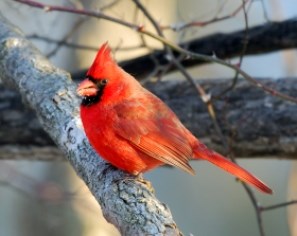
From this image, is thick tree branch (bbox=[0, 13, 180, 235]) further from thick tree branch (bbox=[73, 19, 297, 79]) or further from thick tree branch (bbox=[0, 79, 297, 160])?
thick tree branch (bbox=[73, 19, 297, 79])

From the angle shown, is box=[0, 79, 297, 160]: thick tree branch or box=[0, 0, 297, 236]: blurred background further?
box=[0, 0, 297, 236]: blurred background

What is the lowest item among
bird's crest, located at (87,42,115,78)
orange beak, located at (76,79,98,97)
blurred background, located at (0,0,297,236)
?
blurred background, located at (0,0,297,236)

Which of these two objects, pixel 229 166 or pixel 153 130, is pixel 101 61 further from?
pixel 229 166

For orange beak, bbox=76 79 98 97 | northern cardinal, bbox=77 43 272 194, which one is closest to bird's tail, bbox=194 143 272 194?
northern cardinal, bbox=77 43 272 194

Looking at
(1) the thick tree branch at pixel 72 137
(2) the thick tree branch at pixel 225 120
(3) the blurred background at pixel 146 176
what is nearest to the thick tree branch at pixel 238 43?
(3) the blurred background at pixel 146 176

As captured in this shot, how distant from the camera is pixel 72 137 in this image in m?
3.05

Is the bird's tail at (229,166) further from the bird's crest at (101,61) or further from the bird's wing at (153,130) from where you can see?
the bird's crest at (101,61)

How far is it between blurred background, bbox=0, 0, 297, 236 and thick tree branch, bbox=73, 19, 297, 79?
111 mm

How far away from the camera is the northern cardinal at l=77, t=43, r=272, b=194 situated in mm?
3023

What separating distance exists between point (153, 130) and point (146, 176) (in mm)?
4995

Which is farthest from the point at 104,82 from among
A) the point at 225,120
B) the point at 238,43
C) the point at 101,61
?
the point at 238,43

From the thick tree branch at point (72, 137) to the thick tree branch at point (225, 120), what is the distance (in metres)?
0.36

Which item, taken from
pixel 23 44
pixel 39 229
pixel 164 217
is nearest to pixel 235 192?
pixel 39 229

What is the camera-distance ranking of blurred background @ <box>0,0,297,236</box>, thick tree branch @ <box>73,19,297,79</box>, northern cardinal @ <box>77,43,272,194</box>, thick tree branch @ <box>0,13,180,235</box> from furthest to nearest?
blurred background @ <box>0,0,297,236</box> → thick tree branch @ <box>73,19,297,79</box> → northern cardinal @ <box>77,43,272,194</box> → thick tree branch @ <box>0,13,180,235</box>
